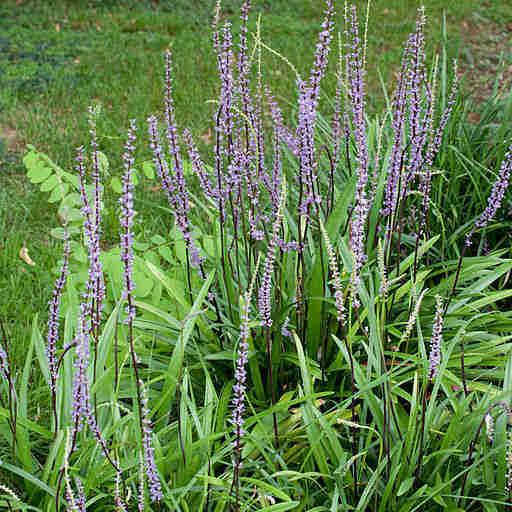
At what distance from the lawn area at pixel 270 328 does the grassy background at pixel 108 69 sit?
0.06m

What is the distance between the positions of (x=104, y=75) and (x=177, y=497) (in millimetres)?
5911

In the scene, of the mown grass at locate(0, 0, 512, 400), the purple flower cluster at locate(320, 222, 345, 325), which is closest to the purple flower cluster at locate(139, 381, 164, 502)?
the purple flower cluster at locate(320, 222, 345, 325)

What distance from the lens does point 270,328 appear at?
2.59 metres

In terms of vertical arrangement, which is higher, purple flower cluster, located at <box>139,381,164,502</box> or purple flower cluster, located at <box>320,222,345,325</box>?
purple flower cluster, located at <box>320,222,345,325</box>

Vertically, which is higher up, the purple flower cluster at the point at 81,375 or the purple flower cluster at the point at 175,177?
the purple flower cluster at the point at 175,177

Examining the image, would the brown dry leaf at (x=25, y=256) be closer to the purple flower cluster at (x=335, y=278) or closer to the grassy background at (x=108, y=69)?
the grassy background at (x=108, y=69)

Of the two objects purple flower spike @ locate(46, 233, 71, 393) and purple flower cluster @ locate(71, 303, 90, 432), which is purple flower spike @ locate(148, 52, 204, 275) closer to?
purple flower spike @ locate(46, 233, 71, 393)

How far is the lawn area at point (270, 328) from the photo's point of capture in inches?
79.8

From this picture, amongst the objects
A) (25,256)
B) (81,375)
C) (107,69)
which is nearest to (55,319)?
(81,375)

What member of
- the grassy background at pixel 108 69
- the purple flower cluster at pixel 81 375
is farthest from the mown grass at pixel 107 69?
the purple flower cluster at pixel 81 375

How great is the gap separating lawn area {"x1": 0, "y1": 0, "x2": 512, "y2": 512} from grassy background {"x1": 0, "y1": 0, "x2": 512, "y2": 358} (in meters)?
0.06

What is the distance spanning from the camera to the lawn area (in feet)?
6.65

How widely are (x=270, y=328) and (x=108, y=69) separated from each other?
552 cm

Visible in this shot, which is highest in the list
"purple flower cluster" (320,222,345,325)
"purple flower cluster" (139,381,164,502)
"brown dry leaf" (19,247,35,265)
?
"purple flower cluster" (320,222,345,325)
